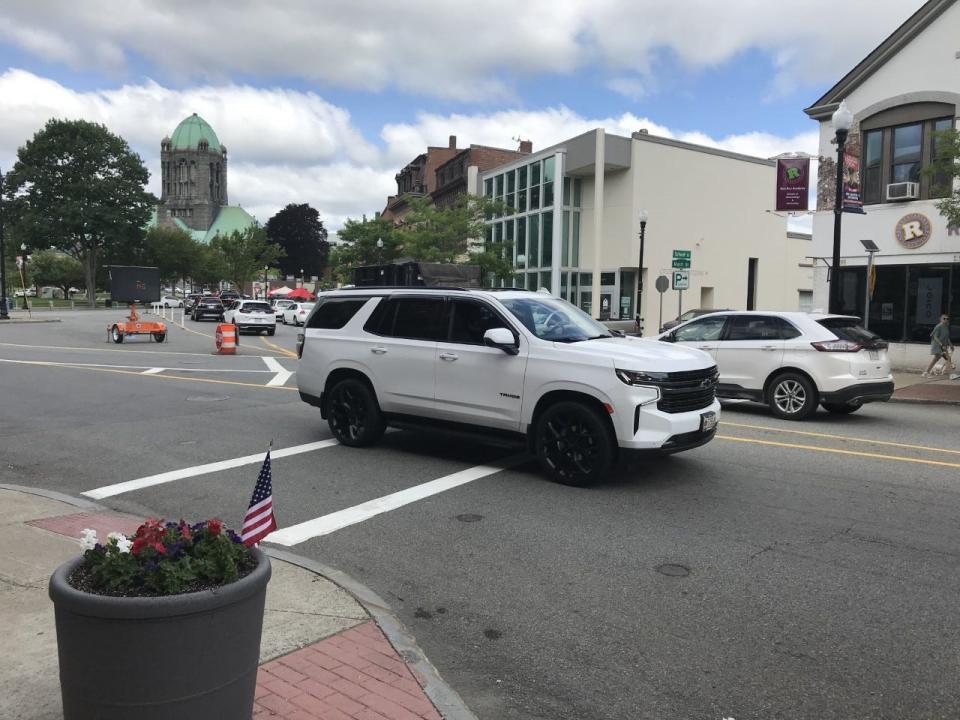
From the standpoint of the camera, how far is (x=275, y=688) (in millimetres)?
3689

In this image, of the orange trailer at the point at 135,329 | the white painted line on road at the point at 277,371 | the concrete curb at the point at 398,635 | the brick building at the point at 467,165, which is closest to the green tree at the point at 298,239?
the brick building at the point at 467,165

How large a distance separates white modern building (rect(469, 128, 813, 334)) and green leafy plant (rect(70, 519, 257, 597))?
35816 millimetres

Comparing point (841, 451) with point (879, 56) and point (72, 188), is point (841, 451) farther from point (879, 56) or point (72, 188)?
point (72, 188)

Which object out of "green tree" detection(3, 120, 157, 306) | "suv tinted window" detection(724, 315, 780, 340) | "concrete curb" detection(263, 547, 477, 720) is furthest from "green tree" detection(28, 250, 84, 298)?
"concrete curb" detection(263, 547, 477, 720)

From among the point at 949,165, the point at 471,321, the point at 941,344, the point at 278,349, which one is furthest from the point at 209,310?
the point at 471,321

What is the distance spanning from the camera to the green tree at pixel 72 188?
77.4m

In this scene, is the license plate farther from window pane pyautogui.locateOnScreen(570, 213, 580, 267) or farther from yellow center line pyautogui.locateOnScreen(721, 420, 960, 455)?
window pane pyautogui.locateOnScreen(570, 213, 580, 267)

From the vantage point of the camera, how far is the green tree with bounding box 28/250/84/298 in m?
Result: 108

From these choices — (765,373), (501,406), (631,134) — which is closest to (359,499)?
(501,406)

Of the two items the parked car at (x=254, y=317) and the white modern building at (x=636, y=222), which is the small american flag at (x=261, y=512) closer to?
the parked car at (x=254, y=317)

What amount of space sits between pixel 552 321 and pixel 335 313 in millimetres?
3054

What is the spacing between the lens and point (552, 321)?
8.43 metres

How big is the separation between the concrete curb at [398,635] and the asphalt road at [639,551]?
14cm

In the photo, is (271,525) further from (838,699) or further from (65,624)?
(838,699)
